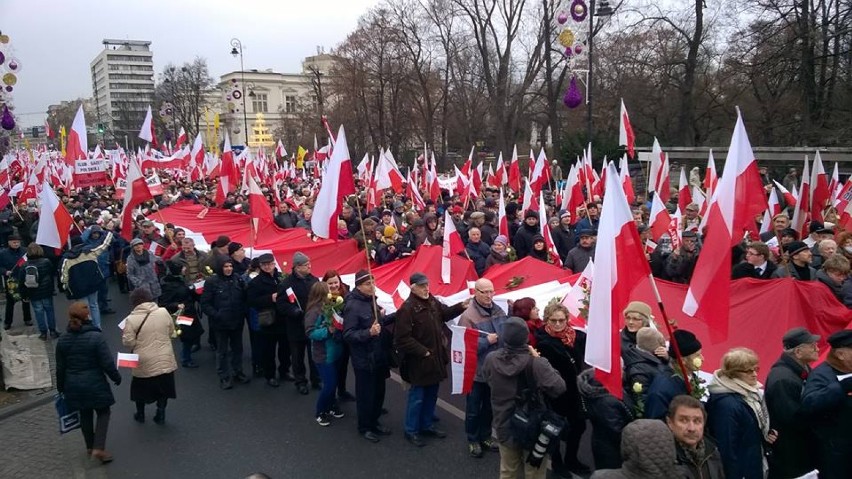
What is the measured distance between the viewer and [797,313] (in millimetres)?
5684

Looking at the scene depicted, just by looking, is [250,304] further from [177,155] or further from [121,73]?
[121,73]

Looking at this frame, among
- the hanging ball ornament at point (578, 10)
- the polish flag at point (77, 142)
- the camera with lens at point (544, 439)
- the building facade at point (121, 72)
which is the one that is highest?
the building facade at point (121, 72)

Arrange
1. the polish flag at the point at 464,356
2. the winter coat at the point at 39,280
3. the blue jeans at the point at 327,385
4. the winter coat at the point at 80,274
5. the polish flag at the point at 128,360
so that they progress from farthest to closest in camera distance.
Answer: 1. the winter coat at the point at 39,280
2. the winter coat at the point at 80,274
3. the blue jeans at the point at 327,385
4. the polish flag at the point at 128,360
5. the polish flag at the point at 464,356

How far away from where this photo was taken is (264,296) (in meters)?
7.31

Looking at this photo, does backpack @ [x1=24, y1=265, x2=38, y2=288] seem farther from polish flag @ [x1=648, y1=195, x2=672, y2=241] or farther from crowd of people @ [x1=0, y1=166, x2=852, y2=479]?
polish flag @ [x1=648, y1=195, x2=672, y2=241]

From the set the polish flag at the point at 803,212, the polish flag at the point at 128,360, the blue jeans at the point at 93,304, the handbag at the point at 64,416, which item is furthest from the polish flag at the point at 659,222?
the blue jeans at the point at 93,304

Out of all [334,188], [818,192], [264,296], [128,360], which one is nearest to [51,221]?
[264,296]

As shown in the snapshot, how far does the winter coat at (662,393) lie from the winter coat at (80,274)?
26.5 ft

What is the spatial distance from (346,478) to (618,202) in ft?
10.3

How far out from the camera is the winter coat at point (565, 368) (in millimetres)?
4824

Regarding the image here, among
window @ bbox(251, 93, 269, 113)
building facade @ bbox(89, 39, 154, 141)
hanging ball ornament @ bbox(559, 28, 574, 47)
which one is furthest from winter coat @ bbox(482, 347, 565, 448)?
building facade @ bbox(89, 39, 154, 141)

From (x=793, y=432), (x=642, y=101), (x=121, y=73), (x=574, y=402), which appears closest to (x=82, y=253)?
(x=574, y=402)

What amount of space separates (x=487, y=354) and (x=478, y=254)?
4.46 m

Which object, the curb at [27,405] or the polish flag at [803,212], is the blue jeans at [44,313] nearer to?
the curb at [27,405]
